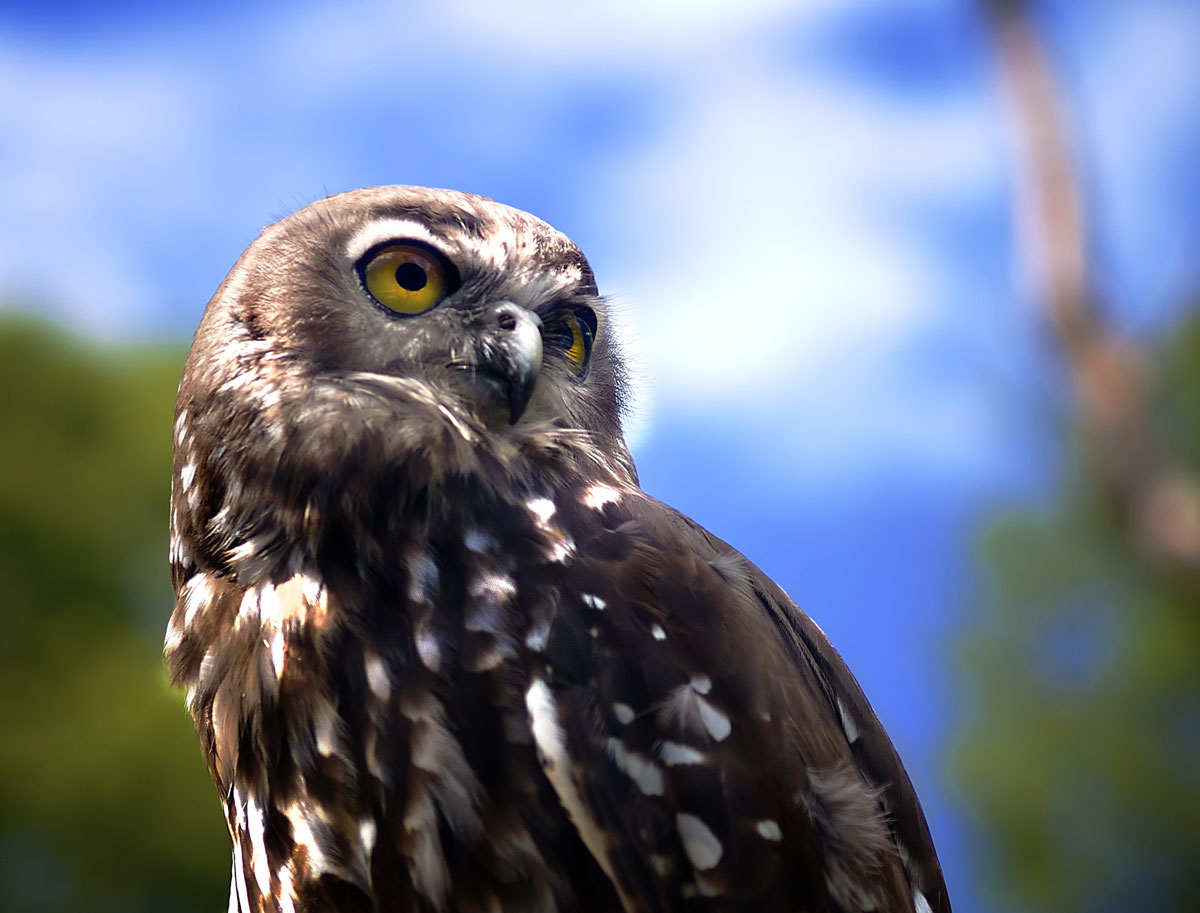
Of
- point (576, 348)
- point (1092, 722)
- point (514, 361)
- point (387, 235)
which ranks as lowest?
point (1092, 722)

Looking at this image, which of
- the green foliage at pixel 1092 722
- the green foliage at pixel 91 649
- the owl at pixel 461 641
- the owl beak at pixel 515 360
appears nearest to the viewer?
the owl at pixel 461 641

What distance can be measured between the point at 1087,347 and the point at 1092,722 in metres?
9.76

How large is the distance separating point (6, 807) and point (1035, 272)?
39.2 feet

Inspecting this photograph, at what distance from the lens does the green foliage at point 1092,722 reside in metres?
16.2

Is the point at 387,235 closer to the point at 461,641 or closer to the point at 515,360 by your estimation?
the point at 515,360


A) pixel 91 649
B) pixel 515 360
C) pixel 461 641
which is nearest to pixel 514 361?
pixel 515 360

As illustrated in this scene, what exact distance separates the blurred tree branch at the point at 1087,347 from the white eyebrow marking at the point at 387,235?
23.6 ft

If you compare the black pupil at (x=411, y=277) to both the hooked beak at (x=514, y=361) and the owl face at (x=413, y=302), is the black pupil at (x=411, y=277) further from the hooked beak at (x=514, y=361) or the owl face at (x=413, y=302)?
→ the hooked beak at (x=514, y=361)

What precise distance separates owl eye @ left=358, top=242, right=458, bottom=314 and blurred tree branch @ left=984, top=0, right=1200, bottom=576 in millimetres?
7173

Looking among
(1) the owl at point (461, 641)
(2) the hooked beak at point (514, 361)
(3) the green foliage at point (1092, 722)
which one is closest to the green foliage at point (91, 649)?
(1) the owl at point (461, 641)

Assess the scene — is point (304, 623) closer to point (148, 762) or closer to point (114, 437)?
point (148, 762)

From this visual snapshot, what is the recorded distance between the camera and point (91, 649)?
1348 cm

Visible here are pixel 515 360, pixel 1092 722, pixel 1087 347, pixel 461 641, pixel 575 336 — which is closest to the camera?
pixel 461 641

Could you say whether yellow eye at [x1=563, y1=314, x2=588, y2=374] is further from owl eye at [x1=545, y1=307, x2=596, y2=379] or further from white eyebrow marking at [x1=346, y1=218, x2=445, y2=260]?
white eyebrow marking at [x1=346, y1=218, x2=445, y2=260]
